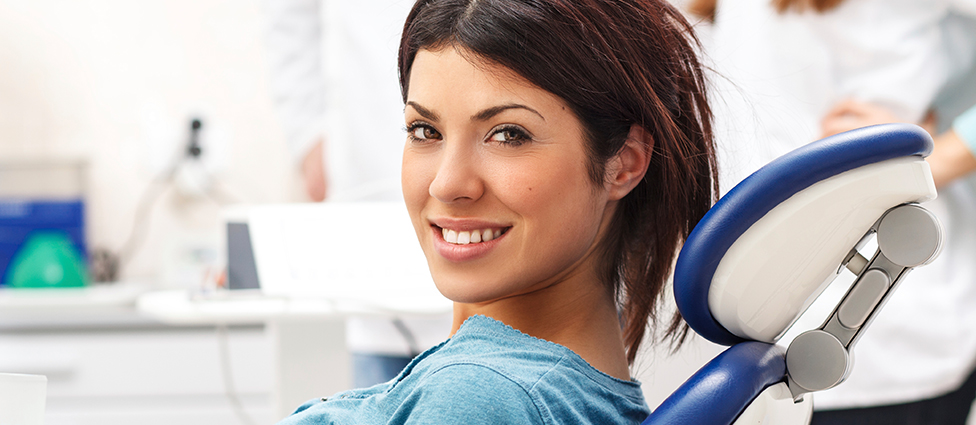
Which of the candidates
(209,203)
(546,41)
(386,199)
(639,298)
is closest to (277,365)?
(386,199)

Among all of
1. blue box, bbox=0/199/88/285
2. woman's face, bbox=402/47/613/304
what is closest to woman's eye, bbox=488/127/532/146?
woman's face, bbox=402/47/613/304

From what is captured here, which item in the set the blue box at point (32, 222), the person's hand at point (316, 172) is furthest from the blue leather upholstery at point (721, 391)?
the blue box at point (32, 222)

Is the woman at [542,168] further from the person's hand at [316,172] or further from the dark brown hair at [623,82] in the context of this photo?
the person's hand at [316,172]

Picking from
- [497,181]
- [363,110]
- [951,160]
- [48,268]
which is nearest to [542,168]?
[497,181]

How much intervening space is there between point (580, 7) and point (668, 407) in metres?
0.31

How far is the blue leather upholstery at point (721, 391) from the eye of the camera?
1.61ft

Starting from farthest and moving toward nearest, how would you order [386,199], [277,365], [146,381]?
[146,381], [386,199], [277,365]

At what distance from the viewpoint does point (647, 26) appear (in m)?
0.63

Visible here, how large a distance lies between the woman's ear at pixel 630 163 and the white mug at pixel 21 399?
0.44m

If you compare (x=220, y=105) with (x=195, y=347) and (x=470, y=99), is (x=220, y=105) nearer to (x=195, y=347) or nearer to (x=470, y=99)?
(x=195, y=347)

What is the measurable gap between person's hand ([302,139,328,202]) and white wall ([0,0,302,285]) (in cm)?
74

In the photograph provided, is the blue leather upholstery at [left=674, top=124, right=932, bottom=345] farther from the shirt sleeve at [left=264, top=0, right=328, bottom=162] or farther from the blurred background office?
the blurred background office

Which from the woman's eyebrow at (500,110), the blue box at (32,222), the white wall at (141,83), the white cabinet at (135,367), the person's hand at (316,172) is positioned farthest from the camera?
the white wall at (141,83)

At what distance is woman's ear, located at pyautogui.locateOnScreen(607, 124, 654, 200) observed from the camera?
0.64m
